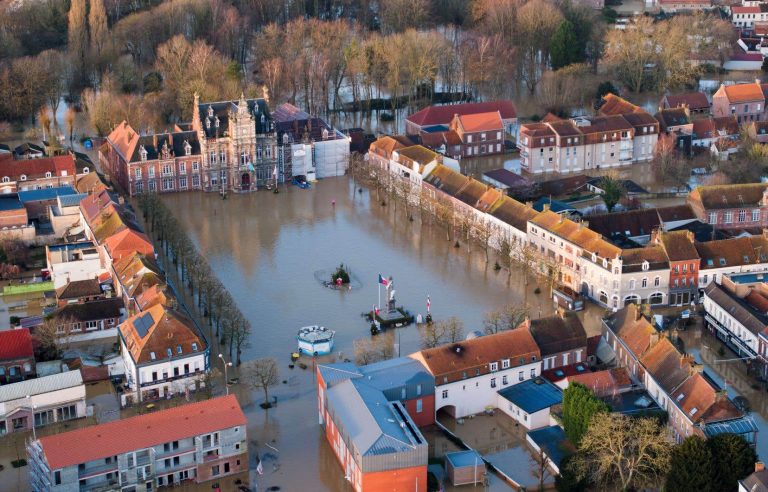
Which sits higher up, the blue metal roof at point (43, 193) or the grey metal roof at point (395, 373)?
the blue metal roof at point (43, 193)

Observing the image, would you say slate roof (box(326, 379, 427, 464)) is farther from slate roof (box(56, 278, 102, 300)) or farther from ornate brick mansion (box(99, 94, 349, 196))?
ornate brick mansion (box(99, 94, 349, 196))

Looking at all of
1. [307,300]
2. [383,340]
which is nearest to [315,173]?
[307,300]

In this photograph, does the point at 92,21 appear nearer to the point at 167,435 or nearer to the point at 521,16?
the point at 521,16

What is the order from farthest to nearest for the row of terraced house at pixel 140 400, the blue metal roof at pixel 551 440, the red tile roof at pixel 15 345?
the red tile roof at pixel 15 345 < the blue metal roof at pixel 551 440 < the row of terraced house at pixel 140 400

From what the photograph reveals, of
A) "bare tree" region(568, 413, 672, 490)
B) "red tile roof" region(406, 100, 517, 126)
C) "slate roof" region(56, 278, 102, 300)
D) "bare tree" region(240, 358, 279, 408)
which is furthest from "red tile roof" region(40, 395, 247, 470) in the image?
"red tile roof" region(406, 100, 517, 126)

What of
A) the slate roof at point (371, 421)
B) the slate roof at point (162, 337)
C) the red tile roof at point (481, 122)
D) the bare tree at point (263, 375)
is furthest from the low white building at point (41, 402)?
the red tile roof at point (481, 122)

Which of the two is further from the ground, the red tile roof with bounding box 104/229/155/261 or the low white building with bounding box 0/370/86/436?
the red tile roof with bounding box 104/229/155/261

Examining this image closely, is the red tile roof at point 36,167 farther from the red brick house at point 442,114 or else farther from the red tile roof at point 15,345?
the red brick house at point 442,114
